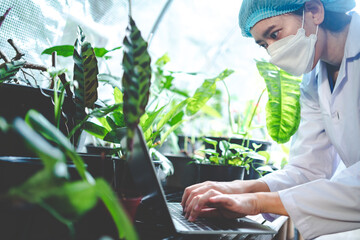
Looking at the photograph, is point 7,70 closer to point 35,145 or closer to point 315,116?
point 35,145

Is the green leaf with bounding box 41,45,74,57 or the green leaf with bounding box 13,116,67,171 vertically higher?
the green leaf with bounding box 41,45,74,57

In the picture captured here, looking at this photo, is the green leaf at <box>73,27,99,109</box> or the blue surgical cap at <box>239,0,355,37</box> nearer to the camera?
the green leaf at <box>73,27,99,109</box>

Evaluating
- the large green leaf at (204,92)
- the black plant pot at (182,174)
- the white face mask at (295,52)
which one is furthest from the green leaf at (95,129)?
the white face mask at (295,52)

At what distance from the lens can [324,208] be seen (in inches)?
30.9

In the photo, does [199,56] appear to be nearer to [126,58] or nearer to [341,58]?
[341,58]

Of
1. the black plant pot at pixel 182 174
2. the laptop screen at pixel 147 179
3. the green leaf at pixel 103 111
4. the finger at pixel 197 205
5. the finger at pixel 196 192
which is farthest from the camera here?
the black plant pot at pixel 182 174

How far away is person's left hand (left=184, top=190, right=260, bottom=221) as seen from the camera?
2.25 feet

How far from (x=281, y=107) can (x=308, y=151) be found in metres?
0.24

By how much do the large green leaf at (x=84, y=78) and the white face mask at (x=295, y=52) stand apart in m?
0.79

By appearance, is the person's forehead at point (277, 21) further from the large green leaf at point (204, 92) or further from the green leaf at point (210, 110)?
the green leaf at point (210, 110)

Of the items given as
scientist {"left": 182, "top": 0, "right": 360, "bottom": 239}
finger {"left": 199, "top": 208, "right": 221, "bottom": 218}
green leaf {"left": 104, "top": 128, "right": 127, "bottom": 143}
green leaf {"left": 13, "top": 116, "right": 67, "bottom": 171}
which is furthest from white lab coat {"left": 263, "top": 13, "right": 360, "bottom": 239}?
green leaf {"left": 13, "top": 116, "right": 67, "bottom": 171}

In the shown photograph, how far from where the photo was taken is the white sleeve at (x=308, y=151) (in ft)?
3.84

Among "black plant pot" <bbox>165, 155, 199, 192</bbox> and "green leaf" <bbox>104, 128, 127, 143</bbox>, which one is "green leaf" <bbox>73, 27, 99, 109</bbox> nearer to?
"green leaf" <bbox>104, 128, 127, 143</bbox>

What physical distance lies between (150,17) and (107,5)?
0.74 m
